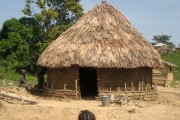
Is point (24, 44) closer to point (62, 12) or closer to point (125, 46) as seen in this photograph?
point (62, 12)

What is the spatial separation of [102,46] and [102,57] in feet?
1.82

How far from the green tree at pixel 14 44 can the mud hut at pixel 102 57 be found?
8955mm

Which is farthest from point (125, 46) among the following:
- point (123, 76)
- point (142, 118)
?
point (142, 118)

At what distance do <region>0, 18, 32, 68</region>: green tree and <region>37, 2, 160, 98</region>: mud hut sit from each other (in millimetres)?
8955

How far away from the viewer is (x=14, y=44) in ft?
76.3

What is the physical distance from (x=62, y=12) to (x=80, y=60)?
11.8m

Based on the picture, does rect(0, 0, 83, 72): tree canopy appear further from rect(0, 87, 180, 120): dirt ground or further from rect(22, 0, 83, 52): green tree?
rect(0, 87, 180, 120): dirt ground

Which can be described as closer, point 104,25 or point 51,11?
point 104,25

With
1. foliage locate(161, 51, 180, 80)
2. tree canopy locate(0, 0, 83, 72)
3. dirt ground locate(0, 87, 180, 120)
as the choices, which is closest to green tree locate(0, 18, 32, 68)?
tree canopy locate(0, 0, 83, 72)

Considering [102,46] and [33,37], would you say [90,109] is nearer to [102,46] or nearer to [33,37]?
[102,46]

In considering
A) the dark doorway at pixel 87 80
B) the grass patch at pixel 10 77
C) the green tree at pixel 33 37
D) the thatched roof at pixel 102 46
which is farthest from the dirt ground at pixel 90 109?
the green tree at pixel 33 37

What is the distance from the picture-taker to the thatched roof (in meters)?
13.2

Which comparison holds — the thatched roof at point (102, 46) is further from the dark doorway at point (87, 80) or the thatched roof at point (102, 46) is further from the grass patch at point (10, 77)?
the grass patch at point (10, 77)

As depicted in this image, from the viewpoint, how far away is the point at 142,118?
1037 cm
